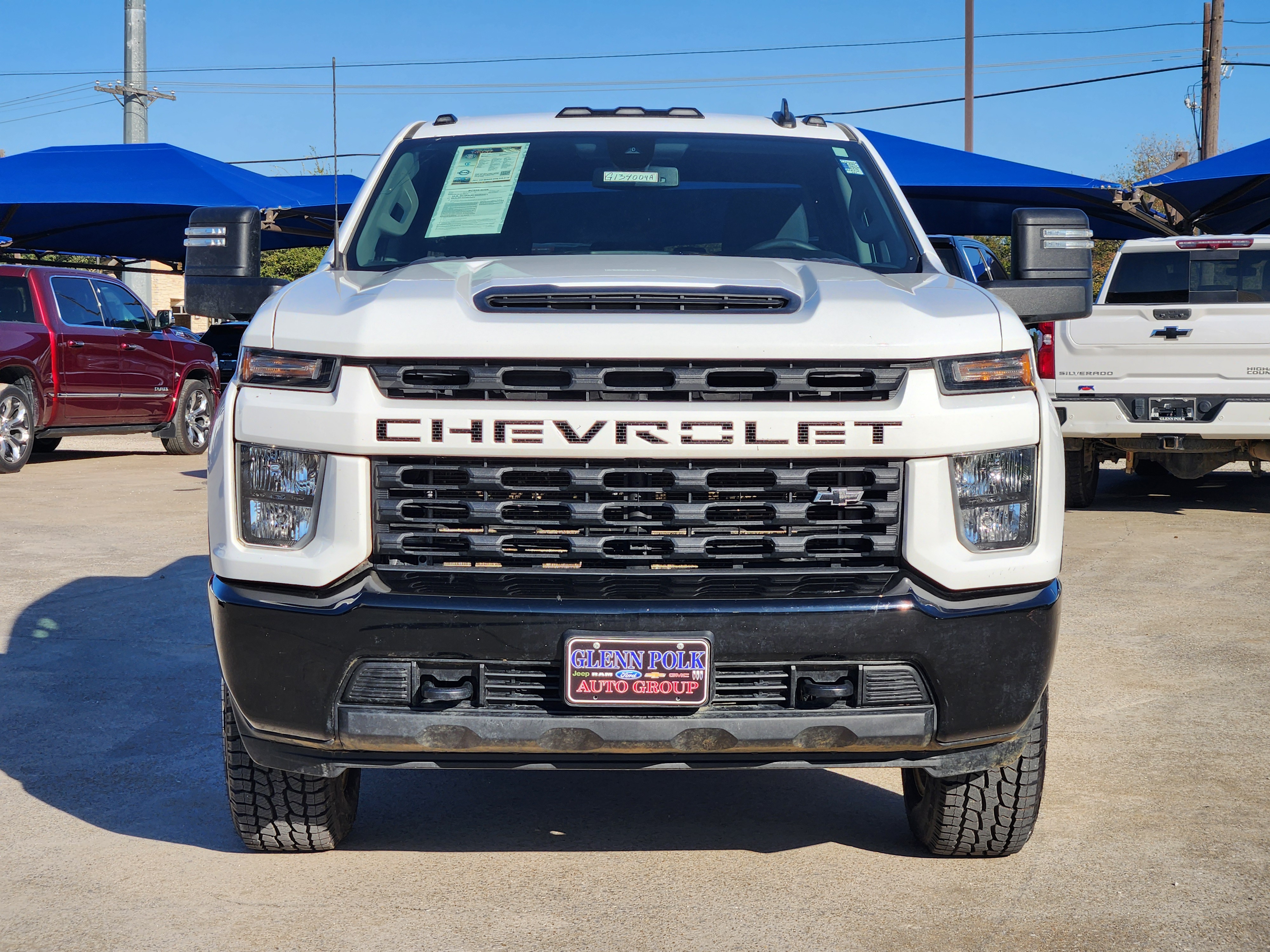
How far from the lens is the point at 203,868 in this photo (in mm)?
3676

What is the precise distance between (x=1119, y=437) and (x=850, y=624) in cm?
802

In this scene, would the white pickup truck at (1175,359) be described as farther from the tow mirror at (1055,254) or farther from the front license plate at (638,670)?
the front license plate at (638,670)

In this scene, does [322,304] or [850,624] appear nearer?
[850,624]

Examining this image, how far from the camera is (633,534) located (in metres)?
3.22

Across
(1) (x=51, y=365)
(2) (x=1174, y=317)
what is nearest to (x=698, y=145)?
(2) (x=1174, y=317)

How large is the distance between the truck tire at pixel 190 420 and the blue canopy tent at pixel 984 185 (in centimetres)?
832

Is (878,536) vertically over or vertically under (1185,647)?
over

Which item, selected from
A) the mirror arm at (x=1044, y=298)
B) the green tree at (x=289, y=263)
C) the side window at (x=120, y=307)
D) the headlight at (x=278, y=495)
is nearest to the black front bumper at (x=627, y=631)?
the headlight at (x=278, y=495)

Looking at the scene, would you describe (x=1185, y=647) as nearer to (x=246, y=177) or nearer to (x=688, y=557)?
(x=688, y=557)

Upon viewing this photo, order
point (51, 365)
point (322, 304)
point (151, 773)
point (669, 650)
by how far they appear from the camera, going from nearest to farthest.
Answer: point (669, 650) → point (322, 304) → point (151, 773) → point (51, 365)

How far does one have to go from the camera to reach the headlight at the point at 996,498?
10.6ft

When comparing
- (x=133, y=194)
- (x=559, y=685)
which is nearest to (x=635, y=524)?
(x=559, y=685)

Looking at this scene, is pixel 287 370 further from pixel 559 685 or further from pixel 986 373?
pixel 986 373

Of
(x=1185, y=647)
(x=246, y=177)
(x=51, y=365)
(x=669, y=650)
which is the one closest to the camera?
(x=669, y=650)
